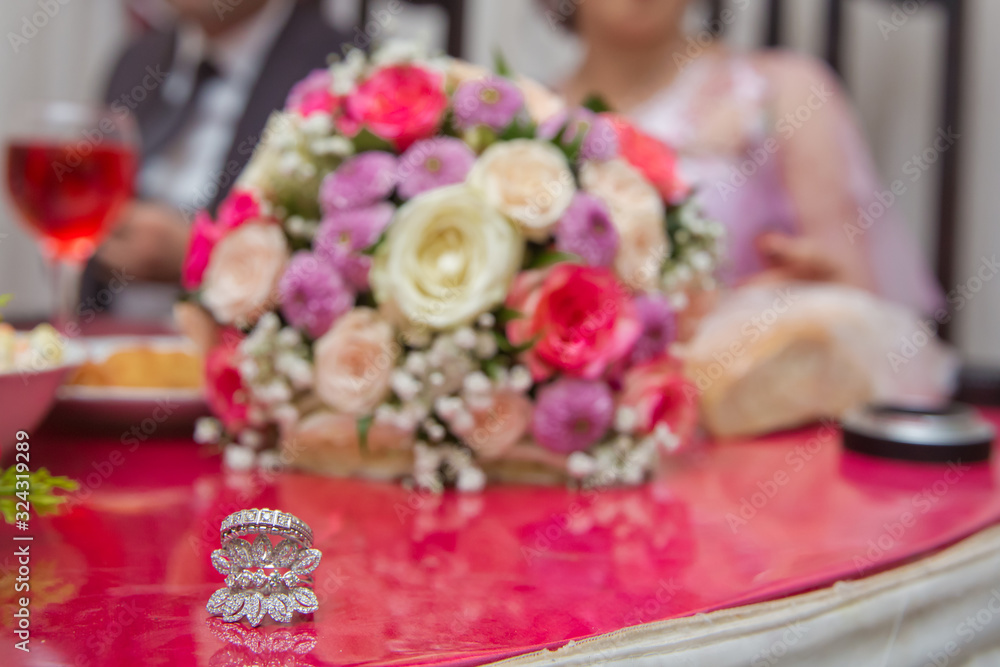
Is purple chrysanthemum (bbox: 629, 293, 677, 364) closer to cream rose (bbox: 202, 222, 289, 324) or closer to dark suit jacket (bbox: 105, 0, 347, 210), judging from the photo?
cream rose (bbox: 202, 222, 289, 324)

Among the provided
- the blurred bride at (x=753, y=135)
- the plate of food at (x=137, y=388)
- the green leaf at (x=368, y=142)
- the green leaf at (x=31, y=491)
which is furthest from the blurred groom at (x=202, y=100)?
the green leaf at (x=31, y=491)

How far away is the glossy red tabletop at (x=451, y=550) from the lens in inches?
15.3

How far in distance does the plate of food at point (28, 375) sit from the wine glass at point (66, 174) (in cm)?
34

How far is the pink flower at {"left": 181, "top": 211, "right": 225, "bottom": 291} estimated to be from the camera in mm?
762

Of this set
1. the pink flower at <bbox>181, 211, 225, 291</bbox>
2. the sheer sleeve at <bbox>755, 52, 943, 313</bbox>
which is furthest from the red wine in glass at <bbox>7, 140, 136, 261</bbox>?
the sheer sleeve at <bbox>755, 52, 943, 313</bbox>

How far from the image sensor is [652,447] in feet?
2.42

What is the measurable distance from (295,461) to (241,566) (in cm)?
33

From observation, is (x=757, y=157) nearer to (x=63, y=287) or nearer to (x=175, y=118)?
(x=63, y=287)

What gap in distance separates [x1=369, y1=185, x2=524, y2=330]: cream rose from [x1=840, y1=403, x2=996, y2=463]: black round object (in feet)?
1.42

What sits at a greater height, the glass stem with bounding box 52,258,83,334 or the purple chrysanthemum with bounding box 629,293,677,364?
the purple chrysanthemum with bounding box 629,293,677,364

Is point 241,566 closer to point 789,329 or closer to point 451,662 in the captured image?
point 451,662

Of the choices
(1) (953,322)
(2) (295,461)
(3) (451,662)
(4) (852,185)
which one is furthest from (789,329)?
(1) (953,322)

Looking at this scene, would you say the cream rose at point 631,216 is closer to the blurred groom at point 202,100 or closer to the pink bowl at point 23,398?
the pink bowl at point 23,398

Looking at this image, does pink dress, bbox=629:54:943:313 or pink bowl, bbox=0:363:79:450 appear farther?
pink dress, bbox=629:54:943:313
